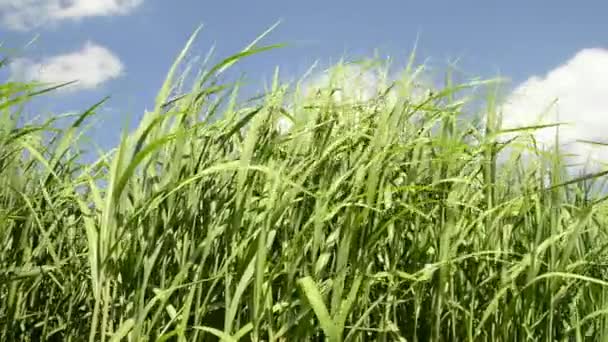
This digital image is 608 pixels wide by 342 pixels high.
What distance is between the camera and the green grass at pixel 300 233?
1.66 m

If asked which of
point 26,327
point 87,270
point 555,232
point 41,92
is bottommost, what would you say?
point 26,327

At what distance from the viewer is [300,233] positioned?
1646 mm

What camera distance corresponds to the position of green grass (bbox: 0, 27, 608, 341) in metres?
1.66

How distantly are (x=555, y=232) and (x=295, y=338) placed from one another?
2.52 feet

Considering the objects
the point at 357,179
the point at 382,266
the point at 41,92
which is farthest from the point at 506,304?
the point at 41,92

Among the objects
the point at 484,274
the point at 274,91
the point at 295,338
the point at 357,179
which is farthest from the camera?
the point at 274,91

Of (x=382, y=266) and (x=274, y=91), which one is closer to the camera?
(x=382, y=266)

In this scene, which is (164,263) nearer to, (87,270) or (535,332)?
(87,270)

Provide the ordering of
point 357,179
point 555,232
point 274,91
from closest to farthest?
point 357,179
point 555,232
point 274,91

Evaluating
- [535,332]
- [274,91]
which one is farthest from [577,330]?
[274,91]

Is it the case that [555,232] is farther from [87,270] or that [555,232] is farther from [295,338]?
[87,270]

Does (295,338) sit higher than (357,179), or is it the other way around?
(357,179)

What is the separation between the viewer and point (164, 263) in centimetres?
169

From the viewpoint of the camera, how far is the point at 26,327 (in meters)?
2.18
